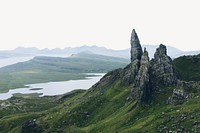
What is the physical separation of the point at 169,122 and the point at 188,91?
30.8 meters

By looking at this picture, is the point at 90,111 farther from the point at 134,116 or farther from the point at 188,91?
the point at 188,91

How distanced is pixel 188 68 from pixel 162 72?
3778 centimetres

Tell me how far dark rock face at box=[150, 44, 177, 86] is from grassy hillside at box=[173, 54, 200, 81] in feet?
60.9

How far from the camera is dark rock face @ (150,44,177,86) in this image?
6068 inches

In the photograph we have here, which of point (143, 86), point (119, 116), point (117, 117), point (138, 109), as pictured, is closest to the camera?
point (138, 109)

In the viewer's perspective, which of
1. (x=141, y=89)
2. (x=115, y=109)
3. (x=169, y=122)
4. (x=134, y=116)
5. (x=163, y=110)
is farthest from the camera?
(x=115, y=109)

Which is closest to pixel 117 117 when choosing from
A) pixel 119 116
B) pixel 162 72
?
pixel 119 116

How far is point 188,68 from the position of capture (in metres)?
188

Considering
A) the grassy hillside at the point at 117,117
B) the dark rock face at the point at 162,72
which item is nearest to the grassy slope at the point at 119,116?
the grassy hillside at the point at 117,117

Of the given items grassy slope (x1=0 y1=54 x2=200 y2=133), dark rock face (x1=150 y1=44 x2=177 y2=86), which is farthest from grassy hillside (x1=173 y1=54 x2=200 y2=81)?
grassy slope (x1=0 y1=54 x2=200 y2=133)

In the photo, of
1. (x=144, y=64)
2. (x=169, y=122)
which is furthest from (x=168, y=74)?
(x=169, y=122)

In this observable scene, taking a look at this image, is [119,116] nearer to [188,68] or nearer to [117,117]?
[117,117]

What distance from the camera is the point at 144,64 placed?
167125mm

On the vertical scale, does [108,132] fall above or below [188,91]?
below
